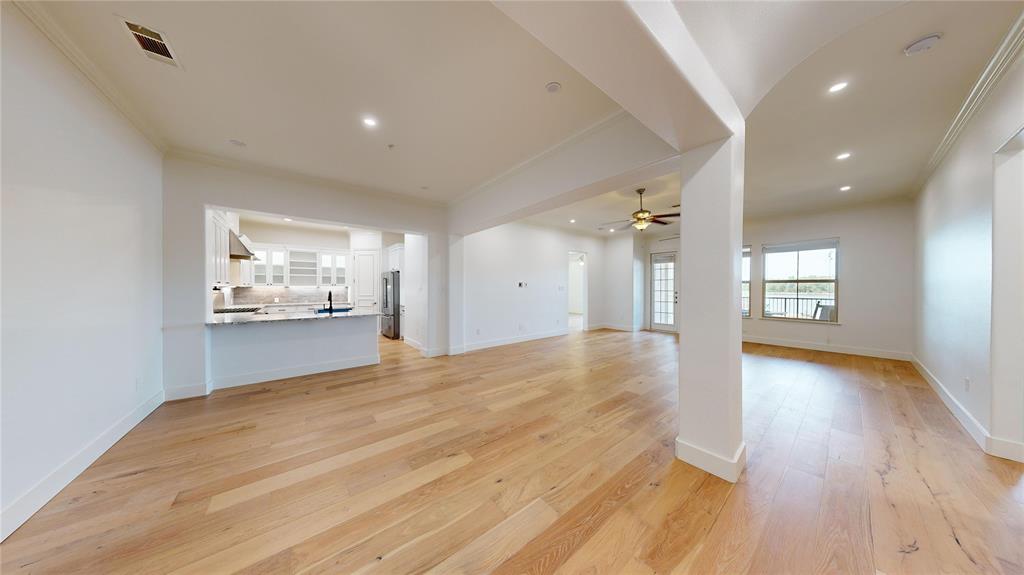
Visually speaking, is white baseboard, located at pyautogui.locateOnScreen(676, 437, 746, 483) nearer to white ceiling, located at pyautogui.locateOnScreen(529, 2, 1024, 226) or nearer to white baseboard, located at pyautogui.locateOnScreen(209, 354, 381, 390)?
white ceiling, located at pyautogui.locateOnScreen(529, 2, 1024, 226)

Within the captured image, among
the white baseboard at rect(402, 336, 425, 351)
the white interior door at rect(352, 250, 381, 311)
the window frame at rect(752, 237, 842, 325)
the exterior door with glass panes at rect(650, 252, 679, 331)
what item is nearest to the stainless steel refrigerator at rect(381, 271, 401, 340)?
the white baseboard at rect(402, 336, 425, 351)

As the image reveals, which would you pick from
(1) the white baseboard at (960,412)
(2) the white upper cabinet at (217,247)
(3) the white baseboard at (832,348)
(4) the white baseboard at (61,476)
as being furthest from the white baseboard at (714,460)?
(3) the white baseboard at (832,348)

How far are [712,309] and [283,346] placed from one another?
15.8 feet

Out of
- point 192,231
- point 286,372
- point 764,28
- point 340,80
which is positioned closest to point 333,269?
point 286,372

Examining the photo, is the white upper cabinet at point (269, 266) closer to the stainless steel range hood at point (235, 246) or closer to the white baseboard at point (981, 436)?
the stainless steel range hood at point (235, 246)

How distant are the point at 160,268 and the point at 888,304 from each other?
10.1 m

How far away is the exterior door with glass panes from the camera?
7.60 m

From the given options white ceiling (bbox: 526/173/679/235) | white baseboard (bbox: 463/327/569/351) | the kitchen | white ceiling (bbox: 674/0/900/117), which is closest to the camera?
white ceiling (bbox: 674/0/900/117)

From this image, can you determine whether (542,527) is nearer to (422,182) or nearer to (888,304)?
(422,182)

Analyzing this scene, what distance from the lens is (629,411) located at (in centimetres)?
287

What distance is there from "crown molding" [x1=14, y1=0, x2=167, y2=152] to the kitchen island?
6.63ft

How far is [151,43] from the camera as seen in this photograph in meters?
1.82

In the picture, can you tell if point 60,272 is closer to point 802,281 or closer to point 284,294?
point 284,294

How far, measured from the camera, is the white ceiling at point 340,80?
5.33 ft
